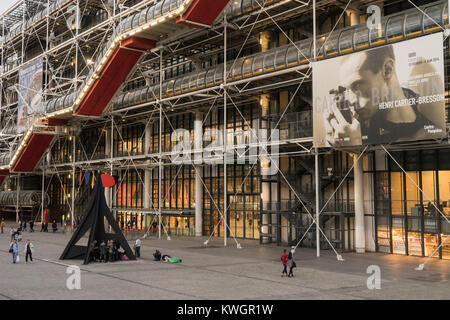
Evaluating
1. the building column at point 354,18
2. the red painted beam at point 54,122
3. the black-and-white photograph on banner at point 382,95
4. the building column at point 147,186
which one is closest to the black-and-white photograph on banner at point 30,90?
the red painted beam at point 54,122

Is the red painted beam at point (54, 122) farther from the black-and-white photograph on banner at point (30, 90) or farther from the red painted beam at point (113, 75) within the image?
the red painted beam at point (113, 75)

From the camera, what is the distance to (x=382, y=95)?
19.4 metres

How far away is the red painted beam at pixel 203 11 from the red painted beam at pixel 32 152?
758 inches

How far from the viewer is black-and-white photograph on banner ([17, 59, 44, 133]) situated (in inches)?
1676

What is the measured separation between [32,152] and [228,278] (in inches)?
1185

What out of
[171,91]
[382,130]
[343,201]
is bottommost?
[343,201]

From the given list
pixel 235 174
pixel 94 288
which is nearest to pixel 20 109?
pixel 235 174

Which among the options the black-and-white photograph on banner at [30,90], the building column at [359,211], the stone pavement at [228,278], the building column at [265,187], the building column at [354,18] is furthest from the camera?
the black-and-white photograph on banner at [30,90]

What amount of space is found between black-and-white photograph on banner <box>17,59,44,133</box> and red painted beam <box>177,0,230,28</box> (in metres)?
20.4

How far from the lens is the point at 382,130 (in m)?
19.3

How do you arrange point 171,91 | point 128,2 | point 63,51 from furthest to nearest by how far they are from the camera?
point 63,51
point 128,2
point 171,91

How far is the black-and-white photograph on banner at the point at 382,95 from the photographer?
58.4 ft
